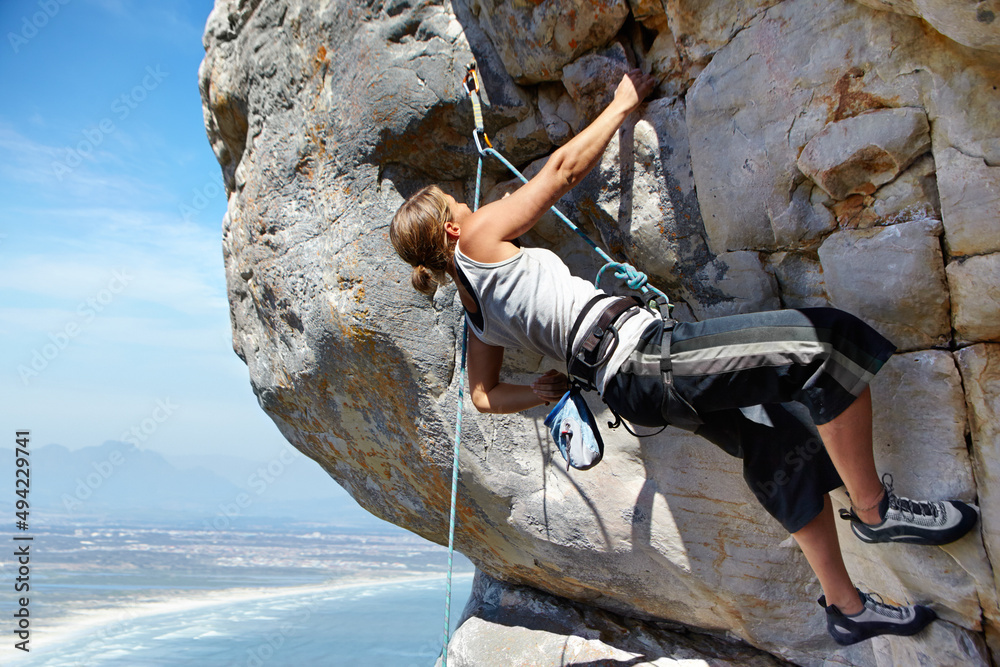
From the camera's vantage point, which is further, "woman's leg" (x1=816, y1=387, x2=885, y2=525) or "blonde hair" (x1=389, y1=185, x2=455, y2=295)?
"blonde hair" (x1=389, y1=185, x2=455, y2=295)

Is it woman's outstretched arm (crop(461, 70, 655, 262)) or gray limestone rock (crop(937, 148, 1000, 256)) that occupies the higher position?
woman's outstretched arm (crop(461, 70, 655, 262))

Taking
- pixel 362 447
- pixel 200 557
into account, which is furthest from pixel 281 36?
pixel 200 557

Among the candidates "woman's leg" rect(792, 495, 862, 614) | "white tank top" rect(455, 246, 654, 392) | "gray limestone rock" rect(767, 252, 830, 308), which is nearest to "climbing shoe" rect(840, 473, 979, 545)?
"woman's leg" rect(792, 495, 862, 614)

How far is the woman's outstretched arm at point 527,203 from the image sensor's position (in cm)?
209

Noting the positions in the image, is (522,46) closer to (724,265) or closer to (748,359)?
(724,265)

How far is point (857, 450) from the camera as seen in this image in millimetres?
1853

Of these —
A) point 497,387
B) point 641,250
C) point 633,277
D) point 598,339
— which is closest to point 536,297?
point 598,339

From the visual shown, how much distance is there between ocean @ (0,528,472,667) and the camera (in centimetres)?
1170

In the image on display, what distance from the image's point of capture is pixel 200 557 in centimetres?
3266

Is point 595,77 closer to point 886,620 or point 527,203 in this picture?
point 527,203

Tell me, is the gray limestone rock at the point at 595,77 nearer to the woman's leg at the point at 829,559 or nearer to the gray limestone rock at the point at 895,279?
the gray limestone rock at the point at 895,279

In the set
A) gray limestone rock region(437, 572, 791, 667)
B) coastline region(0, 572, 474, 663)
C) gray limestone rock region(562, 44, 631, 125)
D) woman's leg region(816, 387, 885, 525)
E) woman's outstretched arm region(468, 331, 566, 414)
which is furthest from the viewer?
A: coastline region(0, 572, 474, 663)

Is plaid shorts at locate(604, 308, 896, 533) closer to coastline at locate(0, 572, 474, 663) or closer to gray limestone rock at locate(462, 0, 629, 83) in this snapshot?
gray limestone rock at locate(462, 0, 629, 83)

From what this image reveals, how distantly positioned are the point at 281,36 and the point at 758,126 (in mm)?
2590
